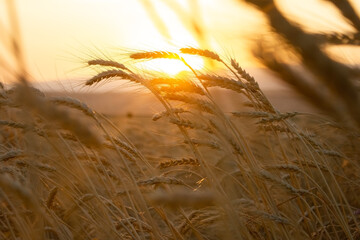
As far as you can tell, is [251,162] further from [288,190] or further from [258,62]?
[258,62]

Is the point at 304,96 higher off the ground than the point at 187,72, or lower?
lower

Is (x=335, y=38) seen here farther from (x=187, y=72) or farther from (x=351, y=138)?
(x=351, y=138)

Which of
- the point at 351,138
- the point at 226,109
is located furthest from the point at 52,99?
the point at 351,138

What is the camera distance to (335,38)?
A: 0.93m

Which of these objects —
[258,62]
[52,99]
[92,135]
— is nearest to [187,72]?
[52,99]

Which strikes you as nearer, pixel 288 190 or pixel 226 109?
pixel 288 190

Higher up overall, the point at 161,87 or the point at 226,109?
the point at 161,87

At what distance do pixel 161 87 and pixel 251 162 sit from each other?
467 millimetres

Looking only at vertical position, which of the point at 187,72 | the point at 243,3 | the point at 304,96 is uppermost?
the point at 187,72

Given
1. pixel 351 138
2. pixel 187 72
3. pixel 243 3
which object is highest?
pixel 187 72

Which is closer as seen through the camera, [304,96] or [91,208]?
[304,96]

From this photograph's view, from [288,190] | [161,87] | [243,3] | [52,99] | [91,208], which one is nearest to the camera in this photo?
[243,3]

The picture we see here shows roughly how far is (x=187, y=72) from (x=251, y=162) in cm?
43

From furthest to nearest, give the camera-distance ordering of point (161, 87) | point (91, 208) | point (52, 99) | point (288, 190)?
point (161, 87) → point (91, 208) → point (288, 190) → point (52, 99)
